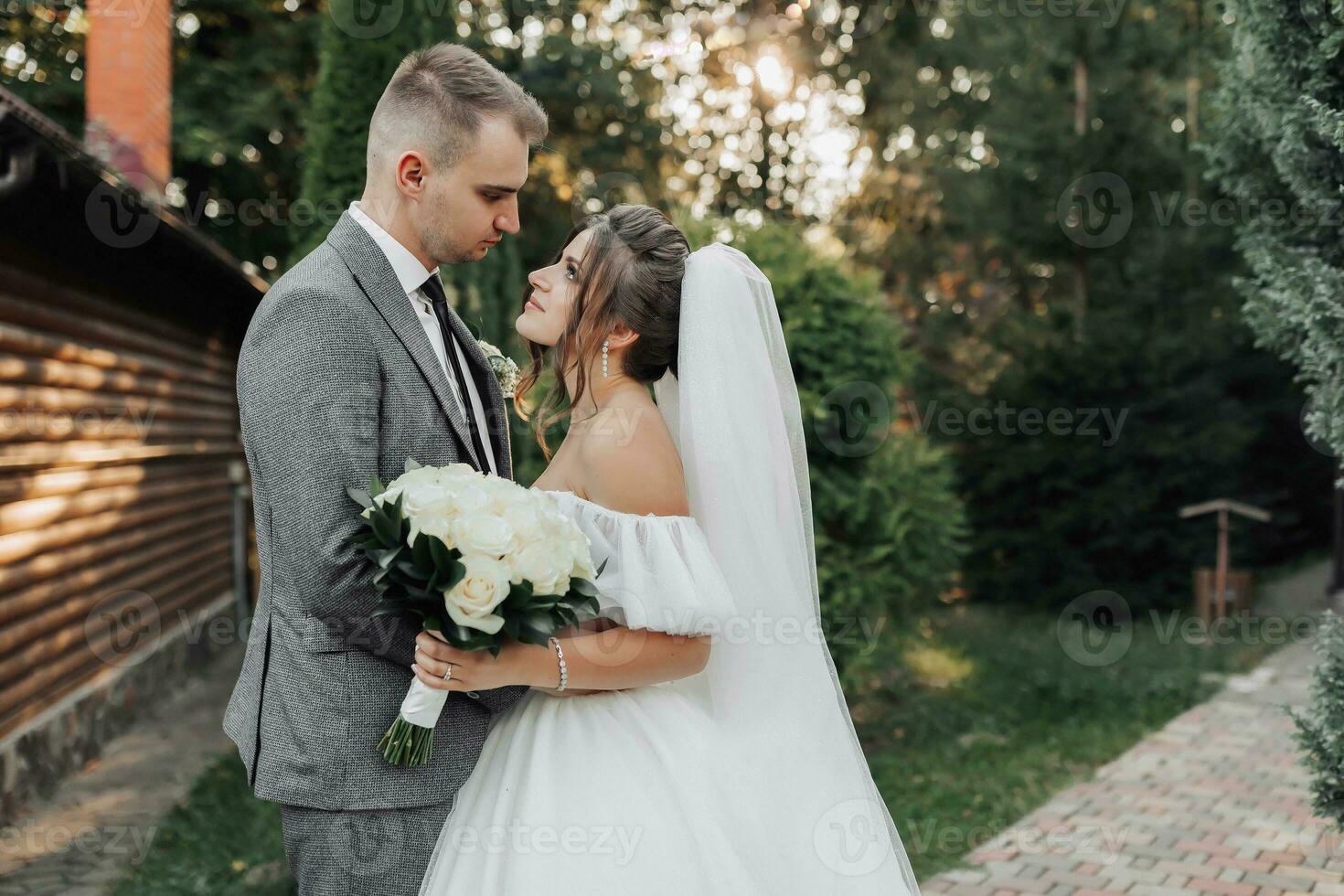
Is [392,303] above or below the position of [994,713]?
above

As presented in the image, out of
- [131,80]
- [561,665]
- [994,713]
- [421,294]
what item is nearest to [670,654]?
[561,665]

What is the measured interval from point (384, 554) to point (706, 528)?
97 cm

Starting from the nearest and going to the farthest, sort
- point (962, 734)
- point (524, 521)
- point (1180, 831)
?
point (524, 521)
point (1180, 831)
point (962, 734)

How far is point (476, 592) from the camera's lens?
6.75 feet

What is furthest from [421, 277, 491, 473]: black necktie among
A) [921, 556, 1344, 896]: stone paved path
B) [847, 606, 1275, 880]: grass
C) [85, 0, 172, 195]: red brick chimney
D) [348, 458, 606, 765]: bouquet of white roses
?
[85, 0, 172, 195]: red brick chimney

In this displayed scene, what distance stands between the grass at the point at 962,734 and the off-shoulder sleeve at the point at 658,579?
130 inches

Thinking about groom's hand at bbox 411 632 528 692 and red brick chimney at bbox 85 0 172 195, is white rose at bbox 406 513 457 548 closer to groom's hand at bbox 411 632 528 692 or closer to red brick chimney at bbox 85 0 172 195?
groom's hand at bbox 411 632 528 692

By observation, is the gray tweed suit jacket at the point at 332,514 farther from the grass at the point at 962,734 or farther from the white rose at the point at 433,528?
the grass at the point at 962,734

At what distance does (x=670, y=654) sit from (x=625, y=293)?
2.84 ft

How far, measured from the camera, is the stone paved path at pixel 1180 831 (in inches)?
202

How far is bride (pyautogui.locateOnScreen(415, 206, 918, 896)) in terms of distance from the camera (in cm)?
248

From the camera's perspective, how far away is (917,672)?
10.5m

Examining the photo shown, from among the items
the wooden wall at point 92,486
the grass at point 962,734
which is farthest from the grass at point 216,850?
the wooden wall at point 92,486

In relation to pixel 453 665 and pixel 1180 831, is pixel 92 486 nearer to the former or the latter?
pixel 453 665
